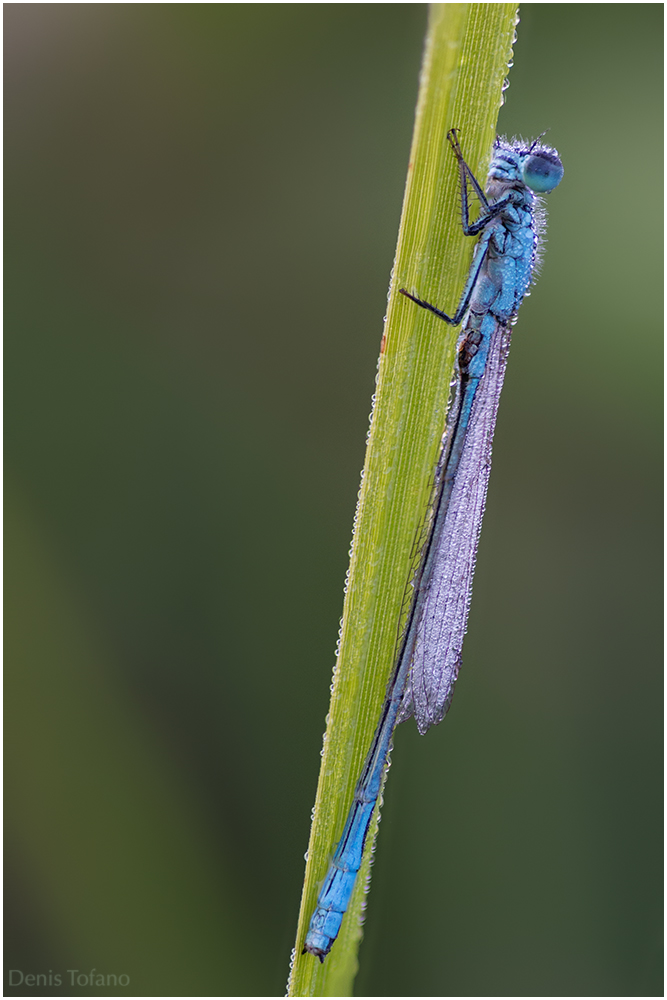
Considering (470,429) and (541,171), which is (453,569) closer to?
(470,429)

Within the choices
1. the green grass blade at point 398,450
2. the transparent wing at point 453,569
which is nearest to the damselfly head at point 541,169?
the transparent wing at point 453,569

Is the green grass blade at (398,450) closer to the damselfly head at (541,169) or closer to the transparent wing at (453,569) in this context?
the transparent wing at (453,569)

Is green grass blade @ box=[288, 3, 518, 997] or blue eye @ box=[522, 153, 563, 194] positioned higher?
blue eye @ box=[522, 153, 563, 194]

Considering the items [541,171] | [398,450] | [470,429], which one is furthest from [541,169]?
[398,450]

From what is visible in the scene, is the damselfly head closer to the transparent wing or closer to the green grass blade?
the transparent wing

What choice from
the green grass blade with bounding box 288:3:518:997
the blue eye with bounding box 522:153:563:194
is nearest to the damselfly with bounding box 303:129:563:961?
the blue eye with bounding box 522:153:563:194

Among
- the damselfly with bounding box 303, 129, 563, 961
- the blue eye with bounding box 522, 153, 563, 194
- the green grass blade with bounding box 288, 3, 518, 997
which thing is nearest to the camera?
the green grass blade with bounding box 288, 3, 518, 997

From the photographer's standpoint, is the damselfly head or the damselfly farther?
the damselfly head
